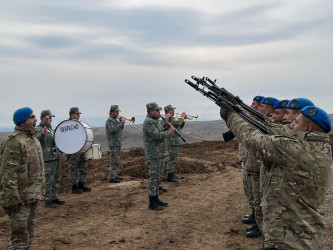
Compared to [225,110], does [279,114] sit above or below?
below

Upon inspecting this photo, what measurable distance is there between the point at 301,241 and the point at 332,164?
27.7 inches

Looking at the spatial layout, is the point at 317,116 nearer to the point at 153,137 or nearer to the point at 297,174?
the point at 297,174

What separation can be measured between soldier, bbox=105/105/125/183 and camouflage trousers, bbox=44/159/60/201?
9.06ft

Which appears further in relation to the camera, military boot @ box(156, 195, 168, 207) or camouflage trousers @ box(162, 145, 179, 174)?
camouflage trousers @ box(162, 145, 179, 174)


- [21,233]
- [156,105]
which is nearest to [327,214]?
[156,105]

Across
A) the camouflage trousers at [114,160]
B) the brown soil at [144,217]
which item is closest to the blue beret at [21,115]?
the brown soil at [144,217]

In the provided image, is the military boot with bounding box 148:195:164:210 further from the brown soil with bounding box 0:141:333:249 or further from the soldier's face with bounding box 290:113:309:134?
the soldier's face with bounding box 290:113:309:134

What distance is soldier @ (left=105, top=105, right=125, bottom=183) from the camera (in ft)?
36.0

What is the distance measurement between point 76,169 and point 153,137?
309cm

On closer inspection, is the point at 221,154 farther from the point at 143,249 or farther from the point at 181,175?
the point at 143,249

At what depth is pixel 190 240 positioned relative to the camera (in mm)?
6180

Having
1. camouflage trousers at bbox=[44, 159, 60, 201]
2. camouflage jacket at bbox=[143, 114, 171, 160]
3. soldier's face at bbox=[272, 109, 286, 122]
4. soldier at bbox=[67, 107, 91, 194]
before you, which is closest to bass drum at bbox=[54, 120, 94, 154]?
camouflage trousers at bbox=[44, 159, 60, 201]

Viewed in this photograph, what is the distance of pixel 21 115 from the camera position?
4.84 m

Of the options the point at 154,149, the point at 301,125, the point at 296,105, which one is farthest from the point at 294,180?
the point at 154,149
